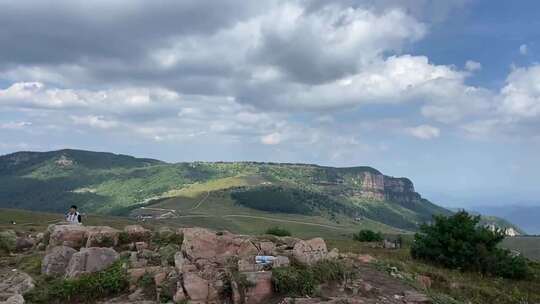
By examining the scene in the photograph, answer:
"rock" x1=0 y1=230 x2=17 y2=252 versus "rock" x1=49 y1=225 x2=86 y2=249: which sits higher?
"rock" x1=49 y1=225 x2=86 y2=249

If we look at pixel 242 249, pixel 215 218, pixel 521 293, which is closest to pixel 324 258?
pixel 242 249

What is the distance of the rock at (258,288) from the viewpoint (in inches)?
528

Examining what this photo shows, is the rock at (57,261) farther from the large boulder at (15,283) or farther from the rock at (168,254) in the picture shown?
the rock at (168,254)

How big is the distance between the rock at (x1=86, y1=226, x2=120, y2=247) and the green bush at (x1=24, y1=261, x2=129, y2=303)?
18.2 feet

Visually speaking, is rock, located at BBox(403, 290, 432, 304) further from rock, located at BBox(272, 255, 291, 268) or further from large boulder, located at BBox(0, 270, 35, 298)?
large boulder, located at BBox(0, 270, 35, 298)

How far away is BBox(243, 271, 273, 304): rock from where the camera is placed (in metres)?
13.4

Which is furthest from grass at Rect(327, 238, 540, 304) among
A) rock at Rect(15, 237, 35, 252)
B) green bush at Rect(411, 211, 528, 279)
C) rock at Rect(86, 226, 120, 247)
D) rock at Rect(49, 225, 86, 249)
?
rock at Rect(15, 237, 35, 252)

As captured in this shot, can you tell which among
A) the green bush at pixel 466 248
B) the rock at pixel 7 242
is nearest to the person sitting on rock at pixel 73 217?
the rock at pixel 7 242

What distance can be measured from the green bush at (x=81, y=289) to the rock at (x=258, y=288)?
4513 mm

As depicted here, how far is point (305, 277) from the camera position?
46.0 ft

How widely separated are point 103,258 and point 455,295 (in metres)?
14.5

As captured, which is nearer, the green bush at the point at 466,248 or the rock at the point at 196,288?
the rock at the point at 196,288

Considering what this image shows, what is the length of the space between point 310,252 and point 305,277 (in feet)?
9.82

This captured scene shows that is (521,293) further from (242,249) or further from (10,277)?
(10,277)
